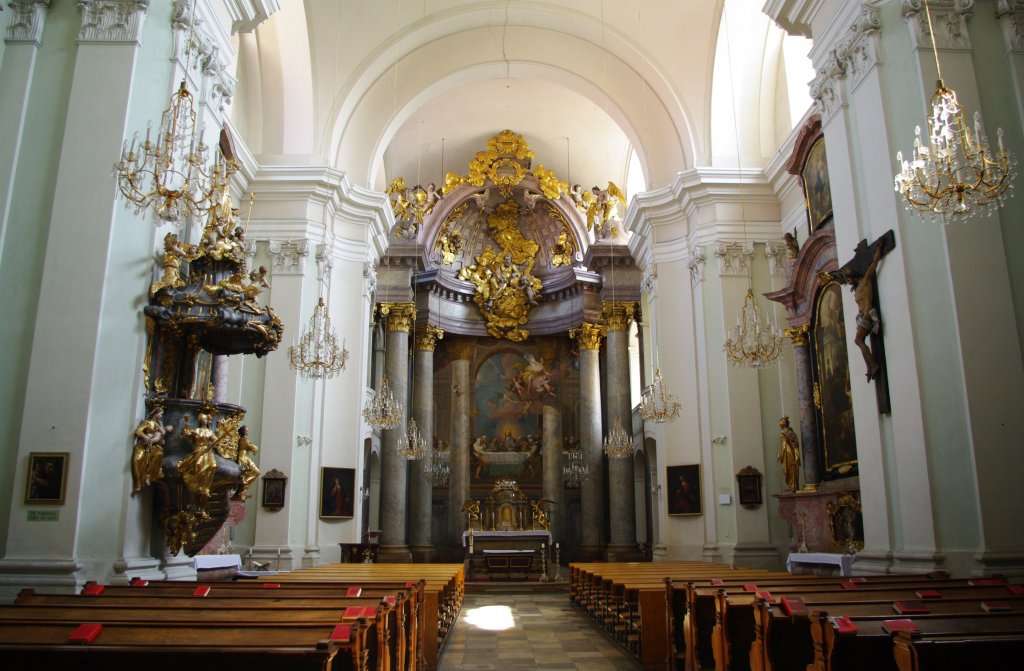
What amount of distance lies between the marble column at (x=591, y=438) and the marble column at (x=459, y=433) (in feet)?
9.67

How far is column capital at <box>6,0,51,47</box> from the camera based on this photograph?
279 inches

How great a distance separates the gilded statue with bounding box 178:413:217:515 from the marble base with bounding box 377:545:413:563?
405 inches

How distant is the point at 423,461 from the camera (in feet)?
62.0

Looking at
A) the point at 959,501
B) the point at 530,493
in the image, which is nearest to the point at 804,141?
the point at 959,501

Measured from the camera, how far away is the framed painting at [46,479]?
6.24 meters

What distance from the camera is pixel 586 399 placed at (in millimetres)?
19578

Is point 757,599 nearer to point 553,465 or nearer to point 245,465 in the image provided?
point 245,465

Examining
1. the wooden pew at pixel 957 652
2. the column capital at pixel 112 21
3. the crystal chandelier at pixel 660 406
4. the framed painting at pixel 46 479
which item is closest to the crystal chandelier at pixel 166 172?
the column capital at pixel 112 21

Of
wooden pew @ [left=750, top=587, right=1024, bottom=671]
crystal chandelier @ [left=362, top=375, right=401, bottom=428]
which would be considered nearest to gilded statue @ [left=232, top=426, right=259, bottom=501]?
wooden pew @ [left=750, top=587, right=1024, bottom=671]

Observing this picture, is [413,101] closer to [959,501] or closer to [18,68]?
[18,68]

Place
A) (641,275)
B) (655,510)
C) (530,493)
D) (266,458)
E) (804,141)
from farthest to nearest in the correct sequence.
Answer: (530,493)
(641,275)
(655,510)
(266,458)
(804,141)

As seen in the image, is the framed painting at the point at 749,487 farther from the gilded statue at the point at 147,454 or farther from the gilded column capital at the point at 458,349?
the gilded column capital at the point at 458,349

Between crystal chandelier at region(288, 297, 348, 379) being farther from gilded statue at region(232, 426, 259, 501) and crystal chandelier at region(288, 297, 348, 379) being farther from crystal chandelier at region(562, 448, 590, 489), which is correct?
crystal chandelier at region(562, 448, 590, 489)

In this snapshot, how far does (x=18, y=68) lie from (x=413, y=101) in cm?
912
